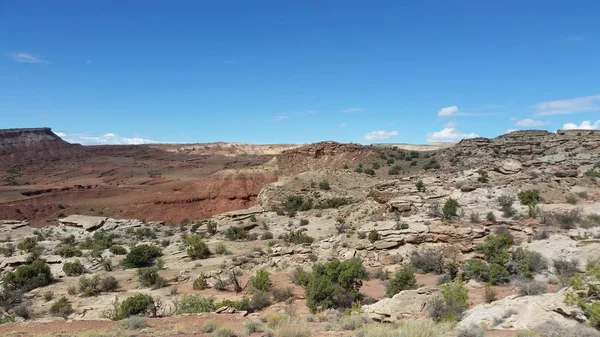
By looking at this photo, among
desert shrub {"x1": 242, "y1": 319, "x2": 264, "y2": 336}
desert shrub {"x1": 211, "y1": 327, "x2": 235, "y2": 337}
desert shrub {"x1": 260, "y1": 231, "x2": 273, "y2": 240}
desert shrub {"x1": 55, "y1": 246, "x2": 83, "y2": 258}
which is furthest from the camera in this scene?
desert shrub {"x1": 260, "y1": 231, "x2": 273, "y2": 240}

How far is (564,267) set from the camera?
12.7 m

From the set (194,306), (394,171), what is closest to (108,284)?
(194,306)

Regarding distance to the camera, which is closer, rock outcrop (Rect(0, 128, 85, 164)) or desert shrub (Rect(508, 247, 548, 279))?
desert shrub (Rect(508, 247, 548, 279))

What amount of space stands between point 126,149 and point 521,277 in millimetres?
109178

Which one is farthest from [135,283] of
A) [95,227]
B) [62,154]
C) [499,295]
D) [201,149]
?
[201,149]

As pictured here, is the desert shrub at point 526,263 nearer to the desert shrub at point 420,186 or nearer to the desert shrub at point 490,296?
the desert shrub at point 490,296

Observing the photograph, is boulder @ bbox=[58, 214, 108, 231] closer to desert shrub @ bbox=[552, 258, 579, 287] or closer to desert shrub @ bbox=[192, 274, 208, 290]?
desert shrub @ bbox=[192, 274, 208, 290]

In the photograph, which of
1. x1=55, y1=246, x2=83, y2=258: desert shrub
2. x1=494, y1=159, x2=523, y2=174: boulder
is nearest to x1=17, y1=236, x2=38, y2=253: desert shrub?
x1=55, y1=246, x2=83, y2=258: desert shrub

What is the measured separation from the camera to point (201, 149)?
→ 116500mm

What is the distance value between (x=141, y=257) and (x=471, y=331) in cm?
1741

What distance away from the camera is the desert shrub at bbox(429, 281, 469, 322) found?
9.29m

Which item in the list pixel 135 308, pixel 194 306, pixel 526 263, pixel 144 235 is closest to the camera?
pixel 135 308

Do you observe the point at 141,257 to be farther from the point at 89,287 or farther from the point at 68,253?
the point at 68,253

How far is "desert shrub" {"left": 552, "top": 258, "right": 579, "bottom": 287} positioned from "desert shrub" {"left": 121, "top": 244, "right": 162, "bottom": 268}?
17.6 meters
